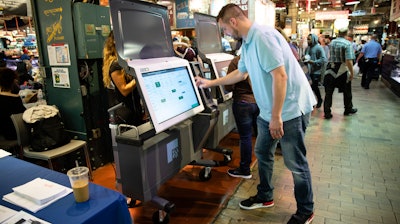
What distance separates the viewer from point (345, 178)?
3260 millimetres

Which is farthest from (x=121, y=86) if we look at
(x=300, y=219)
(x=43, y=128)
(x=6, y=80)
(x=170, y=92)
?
(x=300, y=219)

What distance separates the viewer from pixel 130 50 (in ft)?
6.84

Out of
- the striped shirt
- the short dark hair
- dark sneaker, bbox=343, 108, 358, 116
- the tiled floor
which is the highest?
the short dark hair

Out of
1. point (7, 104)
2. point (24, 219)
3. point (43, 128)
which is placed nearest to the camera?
point (24, 219)

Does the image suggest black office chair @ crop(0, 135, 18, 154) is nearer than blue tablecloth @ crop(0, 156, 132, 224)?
No

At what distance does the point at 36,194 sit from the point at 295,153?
171 cm

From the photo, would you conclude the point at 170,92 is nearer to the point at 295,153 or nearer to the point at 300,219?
the point at 295,153

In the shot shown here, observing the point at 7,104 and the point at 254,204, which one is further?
the point at 7,104

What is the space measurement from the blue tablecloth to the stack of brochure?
1.0 inches

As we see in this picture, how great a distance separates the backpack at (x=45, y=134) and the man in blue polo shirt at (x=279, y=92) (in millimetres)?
2133

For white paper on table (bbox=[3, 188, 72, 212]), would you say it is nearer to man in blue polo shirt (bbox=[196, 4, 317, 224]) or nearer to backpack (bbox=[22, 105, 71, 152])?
man in blue polo shirt (bbox=[196, 4, 317, 224])

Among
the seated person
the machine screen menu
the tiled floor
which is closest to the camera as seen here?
the machine screen menu

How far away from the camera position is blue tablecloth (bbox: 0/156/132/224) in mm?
1212

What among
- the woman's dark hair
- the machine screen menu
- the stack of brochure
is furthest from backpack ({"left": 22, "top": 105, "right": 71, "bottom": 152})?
the stack of brochure
